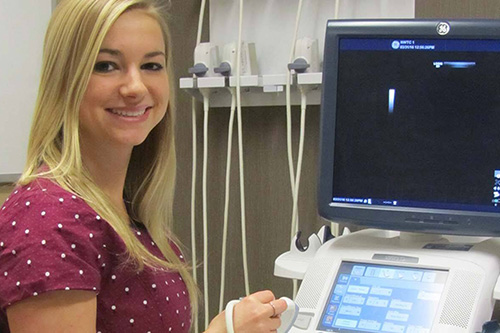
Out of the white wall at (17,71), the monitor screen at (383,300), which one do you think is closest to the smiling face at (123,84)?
the monitor screen at (383,300)

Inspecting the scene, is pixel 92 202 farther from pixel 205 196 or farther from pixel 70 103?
pixel 205 196

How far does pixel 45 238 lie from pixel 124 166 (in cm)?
34

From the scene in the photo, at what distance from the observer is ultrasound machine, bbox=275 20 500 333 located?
51.1 inches

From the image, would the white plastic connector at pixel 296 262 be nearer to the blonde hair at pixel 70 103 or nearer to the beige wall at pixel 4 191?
the blonde hair at pixel 70 103

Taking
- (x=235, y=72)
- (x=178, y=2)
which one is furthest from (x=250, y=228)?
(x=178, y=2)

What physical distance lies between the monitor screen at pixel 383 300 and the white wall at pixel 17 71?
1000 mm

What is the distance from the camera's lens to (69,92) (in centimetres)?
120

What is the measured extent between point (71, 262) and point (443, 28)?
0.80m

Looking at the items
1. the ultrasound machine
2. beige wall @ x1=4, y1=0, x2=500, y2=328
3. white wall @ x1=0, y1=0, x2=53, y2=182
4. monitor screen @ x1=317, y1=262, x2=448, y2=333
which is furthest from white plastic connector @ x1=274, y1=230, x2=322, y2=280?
white wall @ x1=0, y1=0, x2=53, y2=182

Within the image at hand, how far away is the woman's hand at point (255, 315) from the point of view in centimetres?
119

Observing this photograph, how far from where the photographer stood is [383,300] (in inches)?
50.8

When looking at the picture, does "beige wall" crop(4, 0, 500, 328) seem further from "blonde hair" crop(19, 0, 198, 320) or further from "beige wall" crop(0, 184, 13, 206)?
"blonde hair" crop(19, 0, 198, 320)

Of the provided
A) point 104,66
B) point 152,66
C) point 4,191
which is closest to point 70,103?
point 104,66

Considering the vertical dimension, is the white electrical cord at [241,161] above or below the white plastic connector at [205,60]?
below
